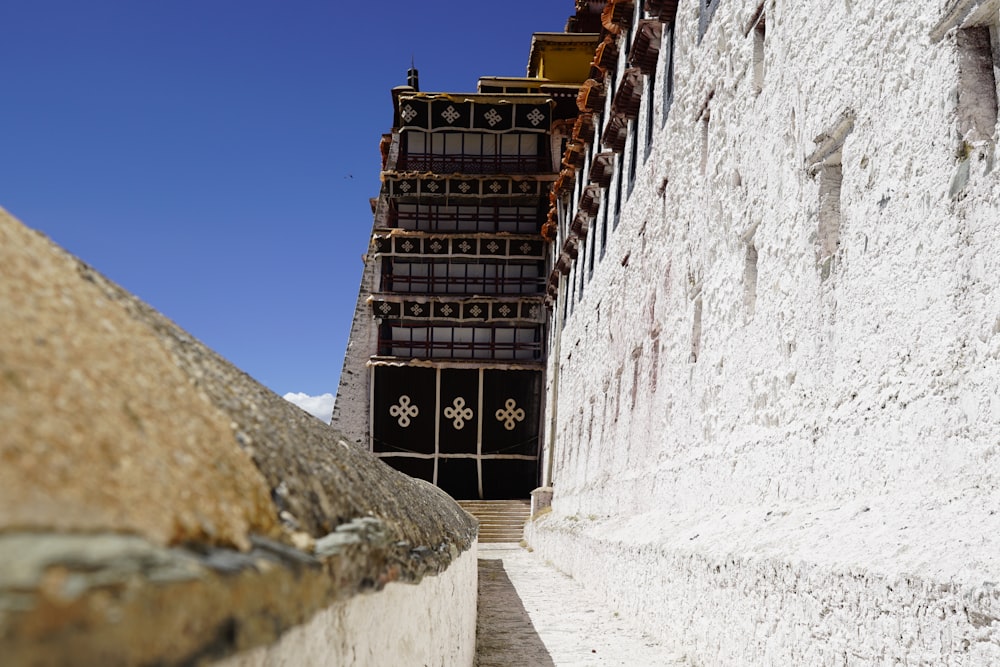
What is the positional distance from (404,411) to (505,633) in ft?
65.1

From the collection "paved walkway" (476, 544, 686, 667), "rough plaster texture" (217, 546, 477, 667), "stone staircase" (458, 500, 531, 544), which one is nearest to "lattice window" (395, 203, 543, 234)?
"stone staircase" (458, 500, 531, 544)

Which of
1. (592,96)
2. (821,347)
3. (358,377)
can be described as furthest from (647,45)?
(358,377)

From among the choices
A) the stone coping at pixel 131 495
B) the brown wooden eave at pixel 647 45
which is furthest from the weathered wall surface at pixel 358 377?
the stone coping at pixel 131 495

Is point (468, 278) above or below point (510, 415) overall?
above

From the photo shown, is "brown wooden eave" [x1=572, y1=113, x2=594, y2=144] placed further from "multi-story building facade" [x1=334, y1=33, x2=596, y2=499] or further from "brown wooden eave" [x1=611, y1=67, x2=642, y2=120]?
"multi-story building facade" [x1=334, y1=33, x2=596, y2=499]

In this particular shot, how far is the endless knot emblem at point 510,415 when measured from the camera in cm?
2862

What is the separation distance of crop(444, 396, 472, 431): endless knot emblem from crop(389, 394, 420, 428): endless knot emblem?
94 centimetres

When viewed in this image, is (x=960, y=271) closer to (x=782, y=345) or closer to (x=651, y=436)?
(x=782, y=345)

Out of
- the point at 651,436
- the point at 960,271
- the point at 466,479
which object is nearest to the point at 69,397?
the point at 960,271

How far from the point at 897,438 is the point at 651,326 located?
24.4 ft

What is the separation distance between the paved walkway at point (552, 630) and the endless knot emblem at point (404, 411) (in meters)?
14.1

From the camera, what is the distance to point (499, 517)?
2620 cm

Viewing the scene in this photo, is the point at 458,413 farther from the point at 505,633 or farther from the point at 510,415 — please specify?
the point at 505,633

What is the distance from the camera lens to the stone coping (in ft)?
2.83
